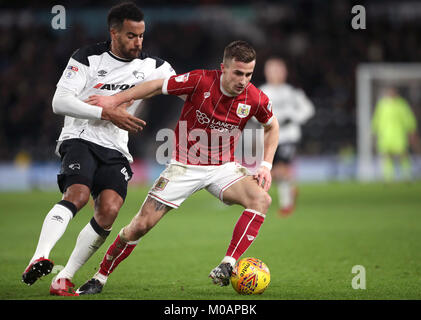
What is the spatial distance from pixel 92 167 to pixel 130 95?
60cm

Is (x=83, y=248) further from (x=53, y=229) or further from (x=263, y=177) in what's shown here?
(x=263, y=177)

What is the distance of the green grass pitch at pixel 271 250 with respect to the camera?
5.35 meters

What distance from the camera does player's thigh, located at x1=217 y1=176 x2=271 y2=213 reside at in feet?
17.6

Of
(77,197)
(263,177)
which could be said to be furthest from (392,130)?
(77,197)

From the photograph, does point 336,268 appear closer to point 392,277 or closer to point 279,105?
point 392,277

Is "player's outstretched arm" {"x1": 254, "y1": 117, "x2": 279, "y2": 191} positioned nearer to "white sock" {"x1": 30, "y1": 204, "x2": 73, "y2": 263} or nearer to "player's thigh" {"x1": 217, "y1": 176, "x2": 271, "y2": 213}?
"player's thigh" {"x1": 217, "y1": 176, "x2": 271, "y2": 213}

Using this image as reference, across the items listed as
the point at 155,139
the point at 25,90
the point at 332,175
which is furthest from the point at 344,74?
the point at 25,90

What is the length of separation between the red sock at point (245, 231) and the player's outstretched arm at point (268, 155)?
0.27 m

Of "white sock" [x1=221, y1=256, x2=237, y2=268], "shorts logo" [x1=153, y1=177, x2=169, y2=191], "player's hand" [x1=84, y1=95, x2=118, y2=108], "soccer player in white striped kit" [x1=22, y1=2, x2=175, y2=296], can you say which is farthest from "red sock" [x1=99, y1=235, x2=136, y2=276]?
"player's hand" [x1=84, y1=95, x2=118, y2=108]

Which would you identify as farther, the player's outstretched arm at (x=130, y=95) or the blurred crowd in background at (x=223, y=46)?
the blurred crowd in background at (x=223, y=46)

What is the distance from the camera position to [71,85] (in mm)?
5219

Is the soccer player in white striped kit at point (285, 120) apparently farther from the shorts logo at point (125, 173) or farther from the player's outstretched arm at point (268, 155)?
the shorts logo at point (125, 173)

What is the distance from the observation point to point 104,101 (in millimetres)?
5145

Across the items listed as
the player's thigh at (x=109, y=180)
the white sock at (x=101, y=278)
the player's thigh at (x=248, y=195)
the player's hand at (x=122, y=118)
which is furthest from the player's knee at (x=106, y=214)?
the player's thigh at (x=248, y=195)
